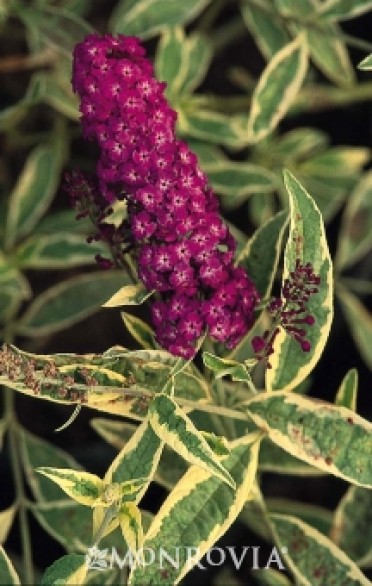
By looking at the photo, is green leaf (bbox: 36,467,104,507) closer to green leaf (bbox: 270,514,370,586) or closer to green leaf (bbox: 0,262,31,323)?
green leaf (bbox: 270,514,370,586)

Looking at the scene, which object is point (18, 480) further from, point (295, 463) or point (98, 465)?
point (295, 463)

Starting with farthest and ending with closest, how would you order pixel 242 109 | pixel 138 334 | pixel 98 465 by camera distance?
pixel 242 109 → pixel 98 465 → pixel 138 334

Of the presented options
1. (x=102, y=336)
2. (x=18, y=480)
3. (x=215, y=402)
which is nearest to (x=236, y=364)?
(x=215, y=402)

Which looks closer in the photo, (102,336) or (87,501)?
(87,501)

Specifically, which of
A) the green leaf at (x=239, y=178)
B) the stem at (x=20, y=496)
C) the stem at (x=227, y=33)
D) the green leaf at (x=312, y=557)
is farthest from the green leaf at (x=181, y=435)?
the stem at (x=227, y=33)

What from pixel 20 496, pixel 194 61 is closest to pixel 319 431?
pixel 20 496

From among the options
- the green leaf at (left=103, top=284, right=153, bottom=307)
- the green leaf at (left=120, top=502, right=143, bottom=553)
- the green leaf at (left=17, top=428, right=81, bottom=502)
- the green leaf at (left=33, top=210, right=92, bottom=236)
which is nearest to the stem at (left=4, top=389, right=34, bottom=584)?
the green leaf at (left=17, top=428, right=81, bottom=502)

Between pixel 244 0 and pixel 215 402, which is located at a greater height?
pixel 244 0
